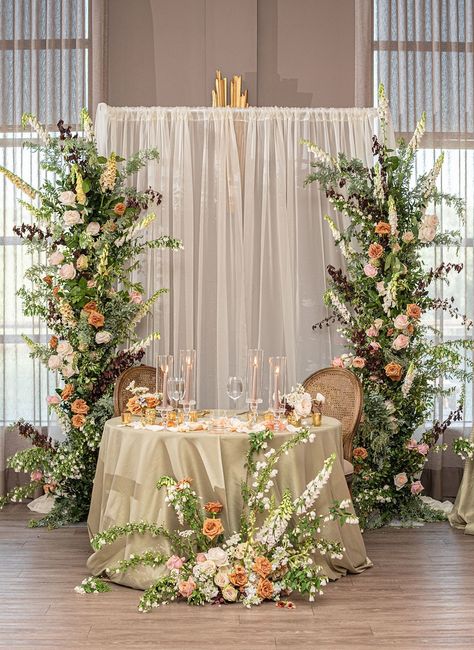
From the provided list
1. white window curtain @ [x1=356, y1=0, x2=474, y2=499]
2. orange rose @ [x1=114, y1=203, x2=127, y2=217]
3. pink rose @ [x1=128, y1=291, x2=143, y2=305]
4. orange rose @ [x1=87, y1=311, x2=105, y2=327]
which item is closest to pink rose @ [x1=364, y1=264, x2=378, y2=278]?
white window curtain @ [x1=356, y1=0, x2=474, y2=499]

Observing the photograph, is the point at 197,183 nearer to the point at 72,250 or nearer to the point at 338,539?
the point at 72,250

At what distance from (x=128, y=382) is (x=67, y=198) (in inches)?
44.1

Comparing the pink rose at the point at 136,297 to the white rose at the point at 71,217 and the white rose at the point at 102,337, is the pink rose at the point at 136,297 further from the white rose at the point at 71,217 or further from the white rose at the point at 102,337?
the white rose at the point at 71,217

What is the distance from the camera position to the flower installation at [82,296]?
5410 millimetres

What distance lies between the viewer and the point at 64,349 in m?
5.41

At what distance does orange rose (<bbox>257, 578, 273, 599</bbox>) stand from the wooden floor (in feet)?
0.20

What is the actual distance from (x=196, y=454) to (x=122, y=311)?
64.2 inches

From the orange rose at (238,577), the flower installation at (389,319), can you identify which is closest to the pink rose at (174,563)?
the orange rose at (238,577)

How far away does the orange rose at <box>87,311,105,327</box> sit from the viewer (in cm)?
538

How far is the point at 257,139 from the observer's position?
6.15m

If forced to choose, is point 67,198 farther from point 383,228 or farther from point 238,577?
point 238,577

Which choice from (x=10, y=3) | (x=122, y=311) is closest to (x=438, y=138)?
(x=122, y=311)

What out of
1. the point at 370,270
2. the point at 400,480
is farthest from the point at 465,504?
the point at 370,270

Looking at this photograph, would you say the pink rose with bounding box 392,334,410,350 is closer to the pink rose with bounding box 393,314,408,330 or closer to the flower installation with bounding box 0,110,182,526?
the pink rose with bounding box 393,314,408,330
